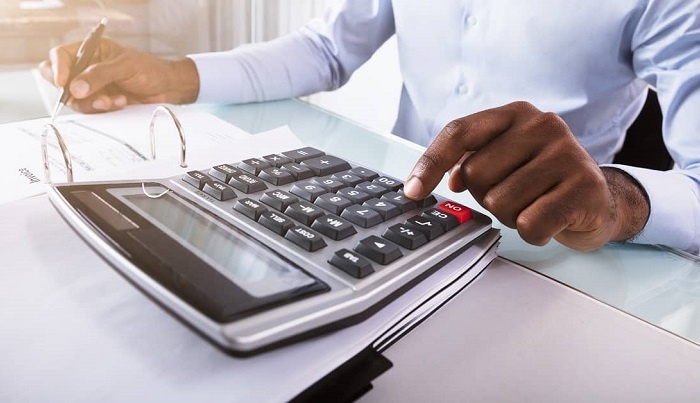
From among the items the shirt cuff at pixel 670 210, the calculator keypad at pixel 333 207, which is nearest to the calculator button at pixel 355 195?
the calculator keypad at pixel 333 207

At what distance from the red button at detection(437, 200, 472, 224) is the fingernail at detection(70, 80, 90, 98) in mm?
457

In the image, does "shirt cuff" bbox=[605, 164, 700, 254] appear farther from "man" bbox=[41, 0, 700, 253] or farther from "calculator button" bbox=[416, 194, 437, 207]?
"calculator button" bbox=[416, 194, 437, 207]

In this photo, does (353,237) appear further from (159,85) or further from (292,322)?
(159,85)

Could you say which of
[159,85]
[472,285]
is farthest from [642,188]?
[159,85]

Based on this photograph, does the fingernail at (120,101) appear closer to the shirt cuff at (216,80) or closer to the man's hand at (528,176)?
the shirt cuff at (216,80)

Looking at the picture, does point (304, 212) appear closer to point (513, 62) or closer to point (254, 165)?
point (254, 165)

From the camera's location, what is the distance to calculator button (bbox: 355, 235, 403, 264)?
0.29 meters

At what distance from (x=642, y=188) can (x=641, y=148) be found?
0.40 metres

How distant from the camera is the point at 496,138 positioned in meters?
0.40

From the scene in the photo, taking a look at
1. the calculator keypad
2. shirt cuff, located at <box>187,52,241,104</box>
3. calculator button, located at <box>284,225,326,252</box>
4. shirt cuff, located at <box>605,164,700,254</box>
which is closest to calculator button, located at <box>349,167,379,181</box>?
the calculator keypad

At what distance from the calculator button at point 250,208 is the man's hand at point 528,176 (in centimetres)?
10

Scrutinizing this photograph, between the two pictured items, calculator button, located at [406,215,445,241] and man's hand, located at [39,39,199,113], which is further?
man's hand, located at [39,39,199,113]

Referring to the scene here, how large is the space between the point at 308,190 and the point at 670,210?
0.31m

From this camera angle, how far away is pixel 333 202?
0.35 m
